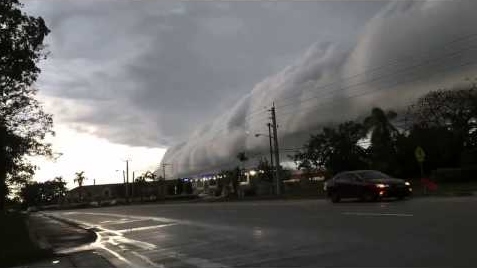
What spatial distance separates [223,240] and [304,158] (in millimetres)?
77226

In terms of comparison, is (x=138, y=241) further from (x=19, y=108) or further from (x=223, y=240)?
(x=19, y=108)

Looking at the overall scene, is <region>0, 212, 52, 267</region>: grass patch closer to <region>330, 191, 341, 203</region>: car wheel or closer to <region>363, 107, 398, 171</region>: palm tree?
<region>330, 191, 341, 203</region>: car wheel

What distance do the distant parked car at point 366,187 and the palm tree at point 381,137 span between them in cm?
4207

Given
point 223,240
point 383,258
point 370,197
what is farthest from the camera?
point 370,197

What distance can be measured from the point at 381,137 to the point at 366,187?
57.8 meters

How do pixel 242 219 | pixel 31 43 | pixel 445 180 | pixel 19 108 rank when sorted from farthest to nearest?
pixel 445 180, pixel 19 108, pixel 242 219, pixel 31 43

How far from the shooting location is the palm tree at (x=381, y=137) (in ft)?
234

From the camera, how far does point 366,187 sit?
1081 inches

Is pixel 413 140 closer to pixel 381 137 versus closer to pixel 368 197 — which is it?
pixel 381 137

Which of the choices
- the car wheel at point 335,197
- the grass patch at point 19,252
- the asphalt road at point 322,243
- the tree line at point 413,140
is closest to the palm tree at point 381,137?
the tree line at point 413,140

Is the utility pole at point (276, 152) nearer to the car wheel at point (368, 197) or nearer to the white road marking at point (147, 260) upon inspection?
the car wheel at point (368, 197)

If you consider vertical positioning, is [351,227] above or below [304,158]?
below

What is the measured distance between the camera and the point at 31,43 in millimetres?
20969

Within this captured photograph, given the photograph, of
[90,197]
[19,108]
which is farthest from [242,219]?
[90,197]
